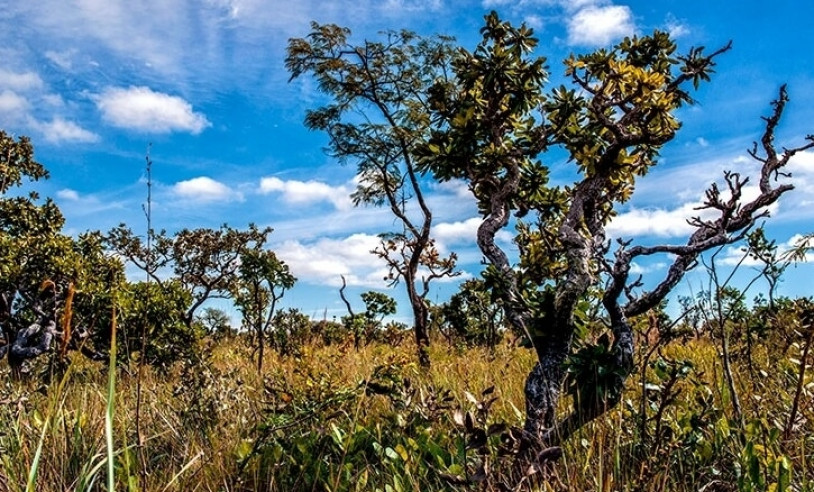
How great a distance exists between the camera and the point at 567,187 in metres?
5.80

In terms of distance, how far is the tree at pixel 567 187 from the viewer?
3.95 metres

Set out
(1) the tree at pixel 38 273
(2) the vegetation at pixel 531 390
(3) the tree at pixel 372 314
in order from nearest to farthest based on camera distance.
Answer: (2) the vegetation at pixel 531 390
(1) the tree at pixel 38 273
(3) the tree at pixel 372 314

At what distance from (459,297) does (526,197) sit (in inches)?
418

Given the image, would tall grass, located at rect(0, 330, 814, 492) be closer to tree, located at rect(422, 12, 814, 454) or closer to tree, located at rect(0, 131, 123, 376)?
tree, located at rect(422, 12, 814, 454)

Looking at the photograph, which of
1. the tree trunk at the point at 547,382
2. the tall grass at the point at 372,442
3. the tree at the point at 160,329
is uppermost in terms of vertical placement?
the tree at the point at 160,329

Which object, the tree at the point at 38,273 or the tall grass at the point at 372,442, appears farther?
the tree at the point at 38,273

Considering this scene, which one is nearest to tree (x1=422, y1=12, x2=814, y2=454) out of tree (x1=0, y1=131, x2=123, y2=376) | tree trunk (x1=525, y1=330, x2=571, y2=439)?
tree trunk (x1=525, y1=330, x2=571, y2=439)

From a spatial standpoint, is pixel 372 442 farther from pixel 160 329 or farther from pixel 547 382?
pixel 160 329

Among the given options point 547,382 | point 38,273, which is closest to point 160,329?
point 38,273

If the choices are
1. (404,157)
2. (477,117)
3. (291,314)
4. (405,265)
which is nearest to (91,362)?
(291,314)

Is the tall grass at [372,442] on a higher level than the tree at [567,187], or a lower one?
lower

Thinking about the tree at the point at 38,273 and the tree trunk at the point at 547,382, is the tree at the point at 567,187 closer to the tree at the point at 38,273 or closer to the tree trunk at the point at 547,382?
the tree trunk at the point at 547,382

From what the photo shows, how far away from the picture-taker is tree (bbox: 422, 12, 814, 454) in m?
3.95

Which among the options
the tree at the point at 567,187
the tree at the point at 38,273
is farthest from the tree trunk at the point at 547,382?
the tree at the point at 38,273
